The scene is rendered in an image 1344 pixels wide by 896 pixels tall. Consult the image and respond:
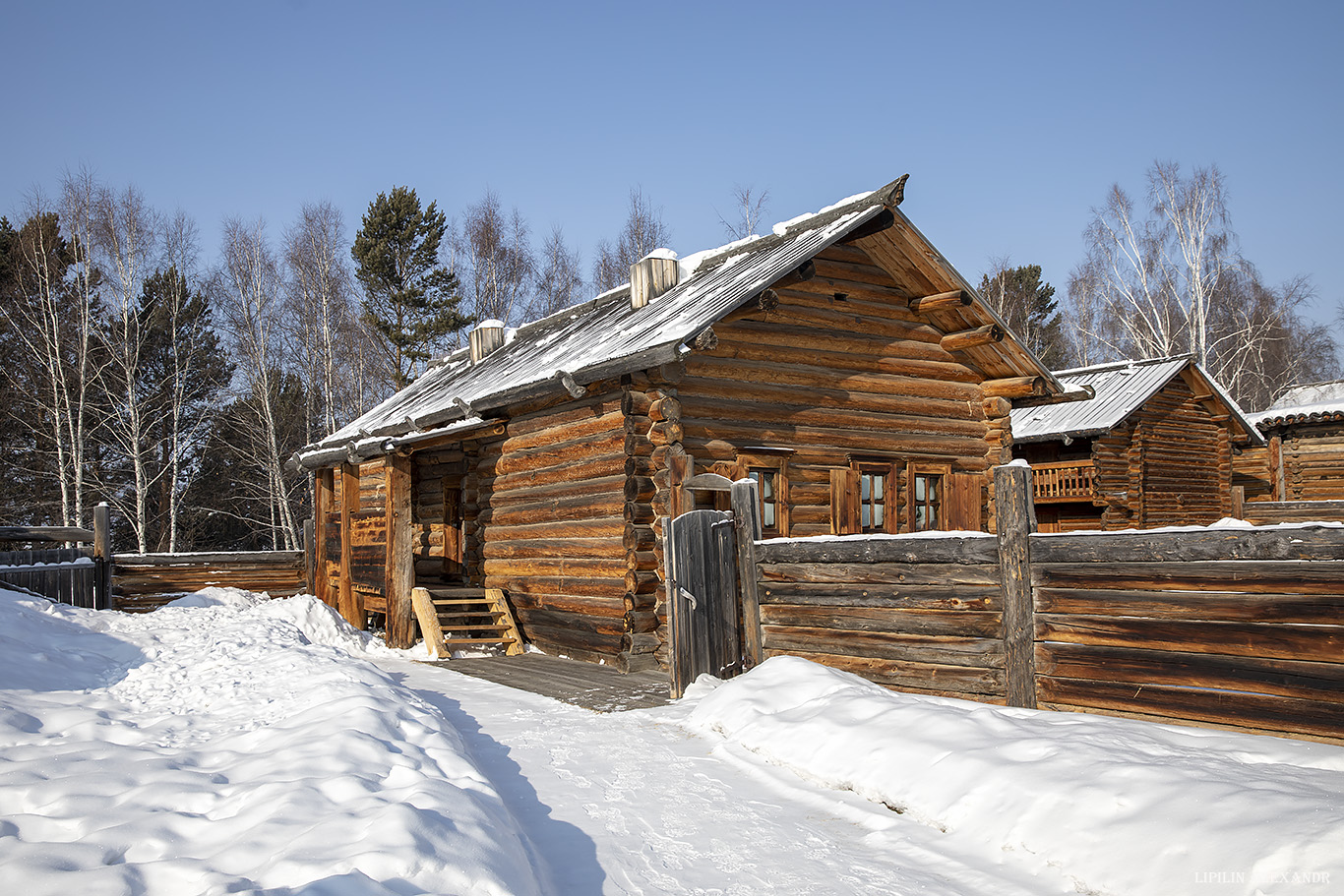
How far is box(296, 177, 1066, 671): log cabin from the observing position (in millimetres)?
11312

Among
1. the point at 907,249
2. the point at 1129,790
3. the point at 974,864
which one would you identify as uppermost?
the point at 907,249

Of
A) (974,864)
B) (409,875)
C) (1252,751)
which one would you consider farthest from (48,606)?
(1252,751)

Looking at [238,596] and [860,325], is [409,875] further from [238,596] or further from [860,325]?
[238,596]

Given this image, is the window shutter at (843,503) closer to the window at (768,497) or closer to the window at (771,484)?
the window at (771,484)

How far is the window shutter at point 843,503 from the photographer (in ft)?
41.3

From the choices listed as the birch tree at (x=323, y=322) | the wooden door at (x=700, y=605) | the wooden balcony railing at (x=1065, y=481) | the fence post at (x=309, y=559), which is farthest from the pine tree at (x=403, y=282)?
the wooden door at (x=700, y=605)

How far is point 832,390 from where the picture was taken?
42.2 ft

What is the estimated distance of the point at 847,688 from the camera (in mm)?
7051

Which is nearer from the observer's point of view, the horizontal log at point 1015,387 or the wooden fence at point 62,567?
the wooden fence at point 62,567

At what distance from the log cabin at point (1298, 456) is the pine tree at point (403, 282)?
28.9 m

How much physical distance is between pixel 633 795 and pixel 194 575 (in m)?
16.0

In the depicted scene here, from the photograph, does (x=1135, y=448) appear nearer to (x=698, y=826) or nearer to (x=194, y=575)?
(x=194, y=575)

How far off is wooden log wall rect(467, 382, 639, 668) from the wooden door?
8.34 ft

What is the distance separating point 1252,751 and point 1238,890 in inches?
67.6
